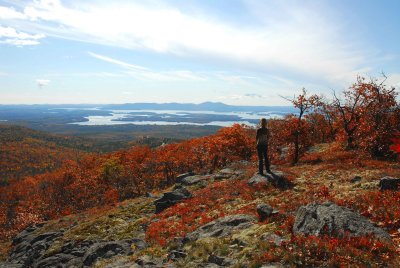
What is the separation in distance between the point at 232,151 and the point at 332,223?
47094 mm

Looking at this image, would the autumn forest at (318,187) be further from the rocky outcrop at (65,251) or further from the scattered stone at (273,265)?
the rocky outcrop at (65,251)

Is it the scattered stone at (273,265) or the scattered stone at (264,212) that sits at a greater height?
the scattered stone at (264,212)

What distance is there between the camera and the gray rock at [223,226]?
16891 mm

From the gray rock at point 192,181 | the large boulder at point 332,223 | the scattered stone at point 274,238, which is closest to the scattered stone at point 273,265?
the scattered stone at point 274,238

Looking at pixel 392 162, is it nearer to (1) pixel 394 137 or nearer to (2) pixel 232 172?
(1) pixel 394 137

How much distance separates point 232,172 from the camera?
1465 inches

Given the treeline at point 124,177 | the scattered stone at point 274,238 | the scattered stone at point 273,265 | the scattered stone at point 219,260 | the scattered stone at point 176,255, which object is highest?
the scattered stone at point 274,238

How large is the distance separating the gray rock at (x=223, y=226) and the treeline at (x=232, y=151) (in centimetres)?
1703

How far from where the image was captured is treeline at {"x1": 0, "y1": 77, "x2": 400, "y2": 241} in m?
30.6

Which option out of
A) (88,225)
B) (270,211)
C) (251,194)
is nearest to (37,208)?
(88,225)

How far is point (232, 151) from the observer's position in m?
59.8

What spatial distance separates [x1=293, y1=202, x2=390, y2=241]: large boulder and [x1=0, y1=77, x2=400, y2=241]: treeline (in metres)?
17.5

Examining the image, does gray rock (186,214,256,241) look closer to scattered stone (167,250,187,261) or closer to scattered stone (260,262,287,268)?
scattered stone (167,250,187,261)

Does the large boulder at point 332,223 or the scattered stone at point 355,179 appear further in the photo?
the scattered stone at point 355,179
